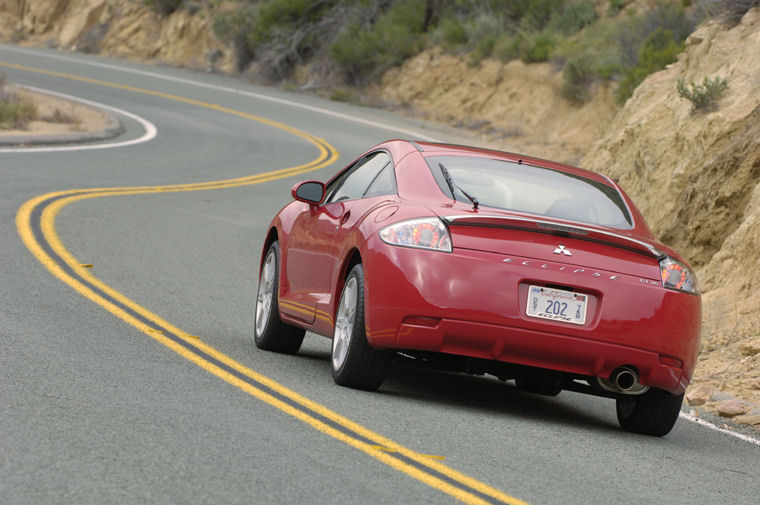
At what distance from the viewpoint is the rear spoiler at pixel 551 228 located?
260 inches

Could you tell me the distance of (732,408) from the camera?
808 cm

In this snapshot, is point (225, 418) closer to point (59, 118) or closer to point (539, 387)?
point (539, 387)

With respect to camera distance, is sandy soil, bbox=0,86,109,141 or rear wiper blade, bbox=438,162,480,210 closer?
rear wiper blade, bbox=438,162,480,210

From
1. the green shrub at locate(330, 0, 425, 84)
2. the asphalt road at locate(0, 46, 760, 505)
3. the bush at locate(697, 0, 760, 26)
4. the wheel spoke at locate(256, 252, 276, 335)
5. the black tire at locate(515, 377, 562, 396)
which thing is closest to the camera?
the asphalt road at locate(0, 46, 760, 505)

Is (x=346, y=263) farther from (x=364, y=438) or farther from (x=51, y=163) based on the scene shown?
(x=51, y=163)

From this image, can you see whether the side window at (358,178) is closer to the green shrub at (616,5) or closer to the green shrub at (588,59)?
the green shrub at (588,59)

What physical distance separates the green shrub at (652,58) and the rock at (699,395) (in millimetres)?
15047

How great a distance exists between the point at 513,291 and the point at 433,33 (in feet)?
115

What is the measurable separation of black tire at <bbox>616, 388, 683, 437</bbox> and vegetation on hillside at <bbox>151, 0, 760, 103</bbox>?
22446 millimetres

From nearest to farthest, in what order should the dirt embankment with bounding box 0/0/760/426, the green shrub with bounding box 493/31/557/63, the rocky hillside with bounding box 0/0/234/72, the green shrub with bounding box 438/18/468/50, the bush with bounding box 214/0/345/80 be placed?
1. the dirt embankment with bounding box 0/0/760/426
2. the green shrub with bounding box 493/31/557/63
3. the green shrub with bounding box 438/18/468/50
4. the bush with bounding box 214/0/345/80
5. the rocky hillside with bounding box 0/0/234/72

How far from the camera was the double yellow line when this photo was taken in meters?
5.23

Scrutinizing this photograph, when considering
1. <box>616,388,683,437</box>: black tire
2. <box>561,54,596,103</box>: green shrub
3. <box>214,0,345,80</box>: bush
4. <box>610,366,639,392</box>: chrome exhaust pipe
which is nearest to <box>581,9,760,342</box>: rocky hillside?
<box>616,388,683,437</box>: black tire

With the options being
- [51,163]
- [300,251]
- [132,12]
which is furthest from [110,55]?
[300,251]

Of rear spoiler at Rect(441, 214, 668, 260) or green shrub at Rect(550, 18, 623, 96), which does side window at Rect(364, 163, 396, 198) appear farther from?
green shrub at Rect(550, 18, 623, 96)
